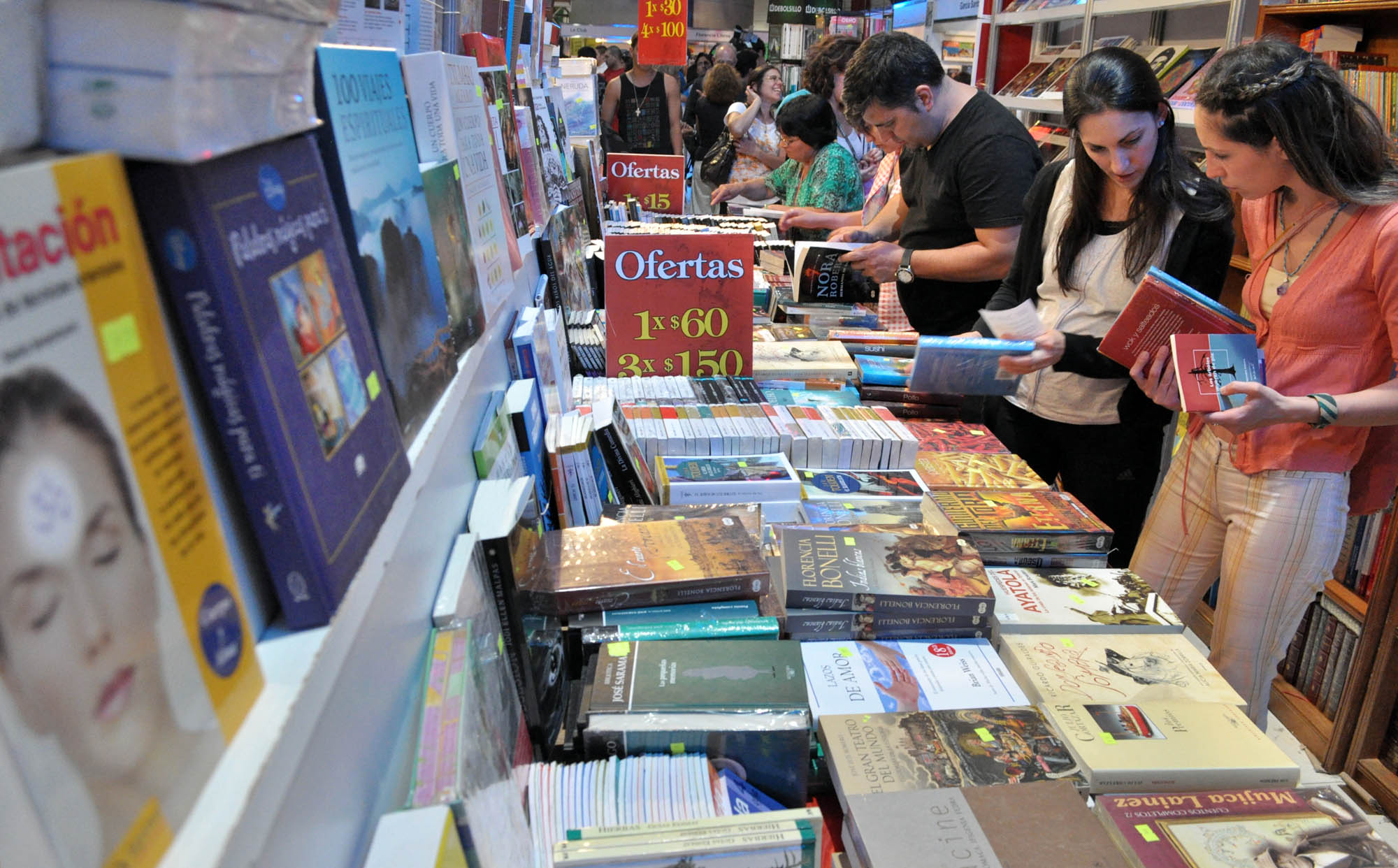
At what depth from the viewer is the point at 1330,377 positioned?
1803mm

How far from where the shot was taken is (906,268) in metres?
2.91

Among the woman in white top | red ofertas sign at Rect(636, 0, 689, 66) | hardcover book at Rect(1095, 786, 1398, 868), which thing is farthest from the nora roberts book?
red ofertas sign at Rect(636, 0, 689, 66)

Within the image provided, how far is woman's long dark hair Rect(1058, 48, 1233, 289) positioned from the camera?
77.8 inches

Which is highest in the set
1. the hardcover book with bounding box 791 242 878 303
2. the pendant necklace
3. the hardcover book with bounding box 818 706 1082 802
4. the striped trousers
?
the pendant necklace

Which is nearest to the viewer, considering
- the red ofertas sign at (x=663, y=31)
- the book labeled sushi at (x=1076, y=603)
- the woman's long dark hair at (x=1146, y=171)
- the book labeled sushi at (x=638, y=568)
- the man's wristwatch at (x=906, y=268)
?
the book labeled sushi at (x=638, y=568)

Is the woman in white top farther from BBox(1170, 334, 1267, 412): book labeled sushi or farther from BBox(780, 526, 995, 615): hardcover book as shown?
BBox(780, 526, 995, 615): hardcover book

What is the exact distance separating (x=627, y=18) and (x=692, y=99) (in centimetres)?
968

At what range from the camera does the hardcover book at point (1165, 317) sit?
1.85m

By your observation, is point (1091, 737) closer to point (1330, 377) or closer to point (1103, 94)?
point (1330, 377)

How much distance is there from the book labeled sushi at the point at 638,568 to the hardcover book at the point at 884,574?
113 millimetres

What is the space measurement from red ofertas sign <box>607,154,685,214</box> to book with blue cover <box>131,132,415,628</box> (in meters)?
4.09

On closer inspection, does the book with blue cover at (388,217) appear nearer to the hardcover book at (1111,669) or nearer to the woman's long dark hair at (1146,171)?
the hardcover book at (1111,669)

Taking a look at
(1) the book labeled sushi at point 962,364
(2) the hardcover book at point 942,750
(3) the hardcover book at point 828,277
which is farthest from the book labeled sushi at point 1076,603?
(3) the hardcover book at point 828,277

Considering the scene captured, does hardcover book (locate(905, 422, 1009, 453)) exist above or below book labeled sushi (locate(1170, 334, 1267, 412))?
below
